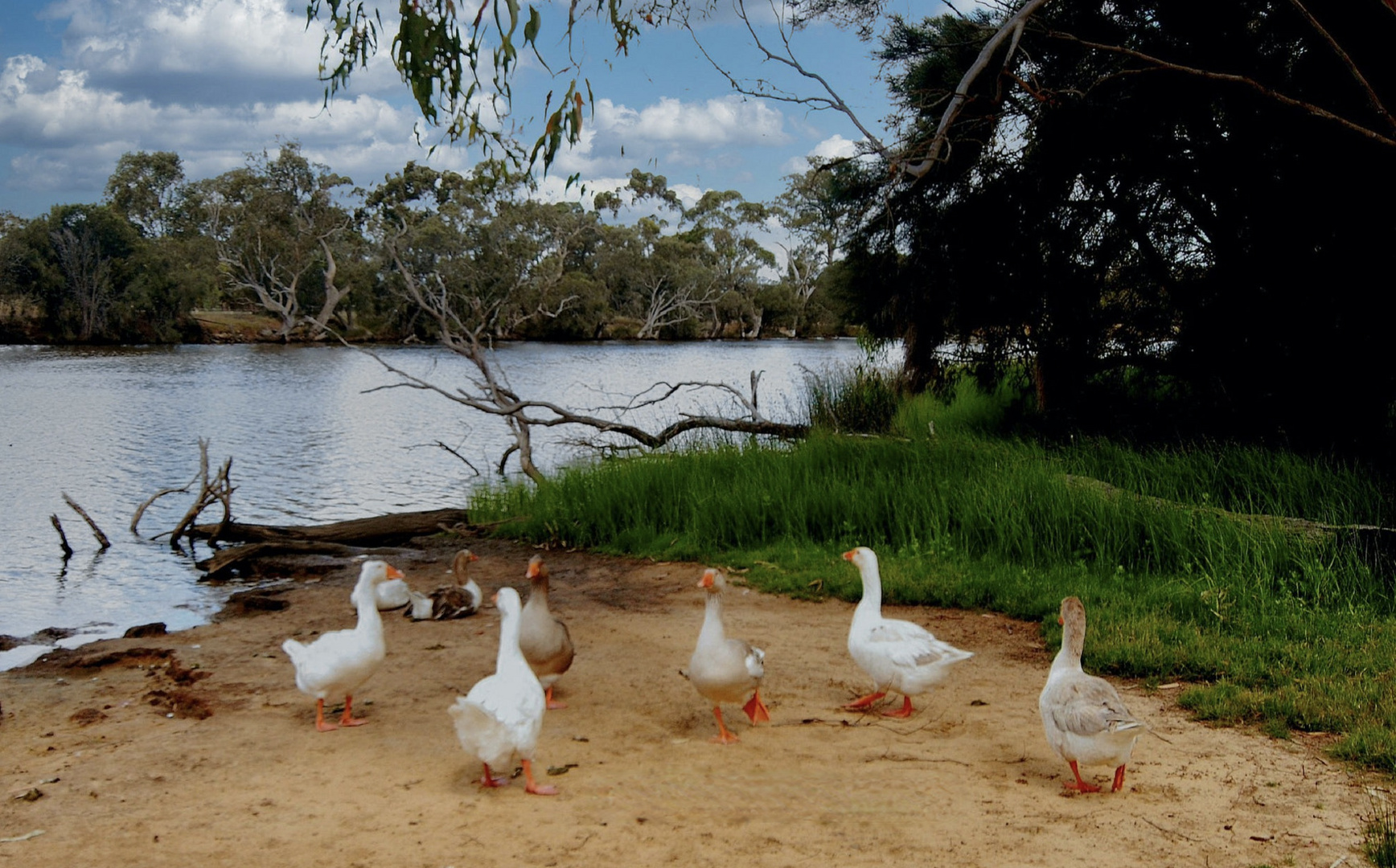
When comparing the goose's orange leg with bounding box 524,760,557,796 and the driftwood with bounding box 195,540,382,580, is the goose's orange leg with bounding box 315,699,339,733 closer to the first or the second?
the goose's orange leg with bounding box 524,760,557,796

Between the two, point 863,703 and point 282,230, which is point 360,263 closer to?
point 282,230

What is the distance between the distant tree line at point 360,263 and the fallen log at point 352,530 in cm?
3473

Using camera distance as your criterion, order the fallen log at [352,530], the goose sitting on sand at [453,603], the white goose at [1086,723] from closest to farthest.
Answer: the white goose at [1086,723] → the goose sitting on sand at [453,603] → the fallen log at [352,530]

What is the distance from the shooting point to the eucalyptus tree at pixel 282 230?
205ft

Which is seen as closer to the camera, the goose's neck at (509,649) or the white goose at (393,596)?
the goose's neck at (509,649)

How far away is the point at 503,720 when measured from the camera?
4.61 metres

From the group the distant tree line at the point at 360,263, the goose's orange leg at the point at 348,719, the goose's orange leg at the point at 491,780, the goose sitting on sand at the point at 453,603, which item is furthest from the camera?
the distant tree line at the point at 360,263

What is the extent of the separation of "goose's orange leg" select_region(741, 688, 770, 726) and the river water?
600 centimetres

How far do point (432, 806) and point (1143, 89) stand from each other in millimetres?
11187

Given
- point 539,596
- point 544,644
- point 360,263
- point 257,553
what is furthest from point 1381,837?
point 360,263

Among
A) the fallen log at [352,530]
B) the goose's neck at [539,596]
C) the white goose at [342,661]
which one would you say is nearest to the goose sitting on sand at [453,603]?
the goose's neck at [539,596]

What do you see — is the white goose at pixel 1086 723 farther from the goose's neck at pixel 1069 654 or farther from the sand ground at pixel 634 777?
Result: the sand ground at pixel 634 777

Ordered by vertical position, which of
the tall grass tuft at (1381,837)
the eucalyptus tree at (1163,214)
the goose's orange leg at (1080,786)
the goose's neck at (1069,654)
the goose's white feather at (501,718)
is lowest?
the goose's orange leg at (1080,786)

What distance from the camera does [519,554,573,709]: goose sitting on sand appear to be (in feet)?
19.6
